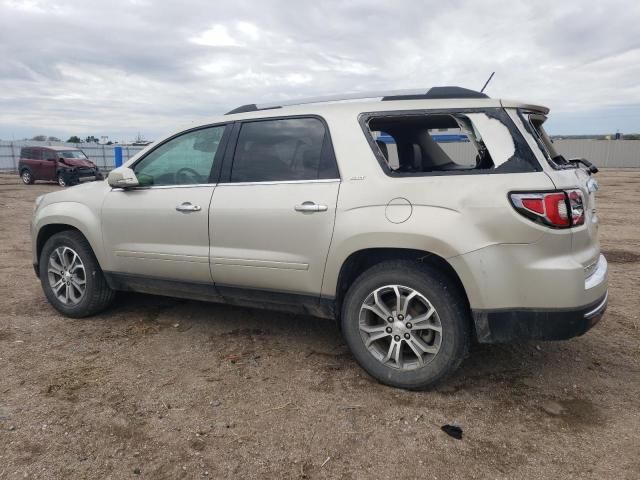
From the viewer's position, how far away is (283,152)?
12.2ft

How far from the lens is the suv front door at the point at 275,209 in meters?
3.45

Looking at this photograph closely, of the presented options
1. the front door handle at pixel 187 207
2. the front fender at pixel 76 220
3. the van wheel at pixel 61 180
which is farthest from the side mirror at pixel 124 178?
the van wheel at pixel 61 180

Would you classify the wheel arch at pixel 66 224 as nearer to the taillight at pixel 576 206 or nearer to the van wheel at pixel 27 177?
the taillight at pixel 576 206

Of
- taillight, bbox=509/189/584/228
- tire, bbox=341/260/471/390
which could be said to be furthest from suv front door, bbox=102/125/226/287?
taillight, bbox=509/189/584/228

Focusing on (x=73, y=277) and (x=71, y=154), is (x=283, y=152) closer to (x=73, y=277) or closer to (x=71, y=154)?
(x=73, y=277)

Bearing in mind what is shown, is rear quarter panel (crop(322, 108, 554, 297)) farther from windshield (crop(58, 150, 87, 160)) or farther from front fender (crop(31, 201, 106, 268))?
windshield (crop(58, 150, 87, 160))

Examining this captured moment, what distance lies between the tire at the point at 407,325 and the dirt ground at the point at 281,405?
17 cm

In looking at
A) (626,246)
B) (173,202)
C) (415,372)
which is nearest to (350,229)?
(415,372)

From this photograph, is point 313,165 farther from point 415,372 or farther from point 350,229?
point 415,372

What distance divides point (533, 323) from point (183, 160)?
9.28 feet

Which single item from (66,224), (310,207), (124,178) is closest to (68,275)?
(66,224)

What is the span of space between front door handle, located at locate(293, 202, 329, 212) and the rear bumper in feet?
3.69

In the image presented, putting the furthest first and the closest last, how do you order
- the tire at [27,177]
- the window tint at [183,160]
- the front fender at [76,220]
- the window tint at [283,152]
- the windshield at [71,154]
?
1. the tire at [27,177]
2. the windshield at [71,154]
3. the front fender at [76,220]
4. the window tint at [183,160]
5. the window tint at [283,152]

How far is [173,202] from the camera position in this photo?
4.04 m
